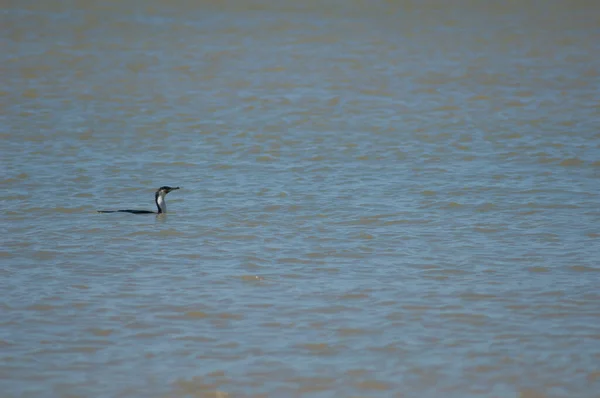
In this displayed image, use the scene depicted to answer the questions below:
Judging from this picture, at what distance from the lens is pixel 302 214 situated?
1152 cm

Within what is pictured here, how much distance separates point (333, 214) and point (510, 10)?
16.7 metres

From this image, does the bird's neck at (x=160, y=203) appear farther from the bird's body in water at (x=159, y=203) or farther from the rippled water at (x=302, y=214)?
the rippled water at (x=302, y=214)

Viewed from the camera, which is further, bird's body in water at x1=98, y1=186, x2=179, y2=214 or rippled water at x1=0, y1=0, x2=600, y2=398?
bird's body in water at x1=98, y1=186, x2=179, y2=214

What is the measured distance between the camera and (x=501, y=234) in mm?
10531

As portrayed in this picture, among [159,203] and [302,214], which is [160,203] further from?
[302,214]

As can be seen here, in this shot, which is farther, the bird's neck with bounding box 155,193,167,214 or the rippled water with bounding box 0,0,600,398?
the bird's neck with bounding box 155,193,167,214

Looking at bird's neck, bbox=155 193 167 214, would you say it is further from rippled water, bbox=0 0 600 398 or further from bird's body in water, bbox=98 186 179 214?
rippled water, bbox=0 0 600 398

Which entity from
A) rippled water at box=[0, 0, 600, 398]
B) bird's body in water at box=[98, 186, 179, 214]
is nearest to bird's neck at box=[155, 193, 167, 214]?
bird's body in water at box=[98, 186, 179, 214]

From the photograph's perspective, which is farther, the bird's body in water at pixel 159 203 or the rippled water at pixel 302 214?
the bird's body in water at pixel 159 203

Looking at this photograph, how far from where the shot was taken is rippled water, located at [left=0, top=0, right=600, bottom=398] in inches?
284

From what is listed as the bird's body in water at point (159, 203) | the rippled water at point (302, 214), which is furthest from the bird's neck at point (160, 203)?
the rippled water at point (302, 214)

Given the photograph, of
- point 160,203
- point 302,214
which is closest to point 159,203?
point 160,203

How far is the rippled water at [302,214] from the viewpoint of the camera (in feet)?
23.7

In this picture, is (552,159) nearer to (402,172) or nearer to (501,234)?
(402,172)
